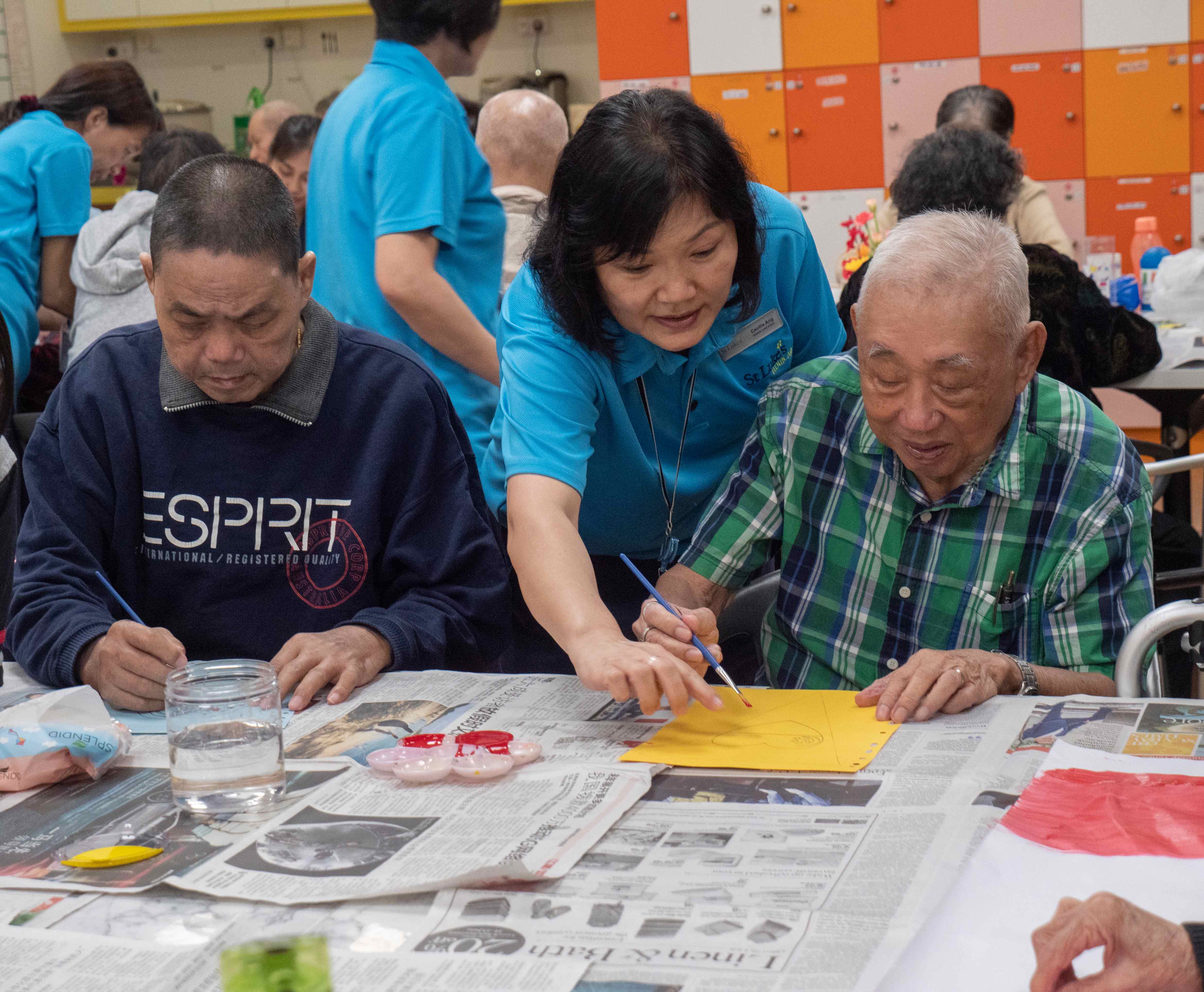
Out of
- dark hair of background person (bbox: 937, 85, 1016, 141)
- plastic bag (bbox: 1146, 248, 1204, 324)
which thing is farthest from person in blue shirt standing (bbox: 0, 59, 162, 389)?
plastic bag (bbox: 1146, 248, 1204, 324)

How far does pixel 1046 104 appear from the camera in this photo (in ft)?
19.6

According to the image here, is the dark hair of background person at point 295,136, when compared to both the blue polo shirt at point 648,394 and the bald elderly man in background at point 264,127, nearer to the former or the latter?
the bald elderly man in background at point 264,127

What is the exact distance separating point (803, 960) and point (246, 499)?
1.07 metres

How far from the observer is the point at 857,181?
20.5ft

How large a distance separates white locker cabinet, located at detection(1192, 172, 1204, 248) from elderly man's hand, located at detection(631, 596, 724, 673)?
17.1ft

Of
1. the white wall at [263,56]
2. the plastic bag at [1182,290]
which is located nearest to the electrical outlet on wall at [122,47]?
the white wall at [263,56]

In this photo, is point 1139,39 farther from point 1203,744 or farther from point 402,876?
point 402,876

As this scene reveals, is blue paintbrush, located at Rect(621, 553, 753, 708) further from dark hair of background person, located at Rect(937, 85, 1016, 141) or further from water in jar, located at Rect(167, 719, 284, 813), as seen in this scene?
dark hair of background person, located at Rect(937, 85, 1016, 141)

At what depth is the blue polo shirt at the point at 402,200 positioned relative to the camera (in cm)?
245

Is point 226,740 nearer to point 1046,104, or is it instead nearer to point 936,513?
point 936,513

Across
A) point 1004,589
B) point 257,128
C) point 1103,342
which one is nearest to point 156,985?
point 1004,589

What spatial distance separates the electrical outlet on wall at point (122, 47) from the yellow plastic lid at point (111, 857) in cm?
848

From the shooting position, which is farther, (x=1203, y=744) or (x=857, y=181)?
(x=857, y=181)

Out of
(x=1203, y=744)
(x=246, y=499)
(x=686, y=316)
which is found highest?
(x=686, y=316)
